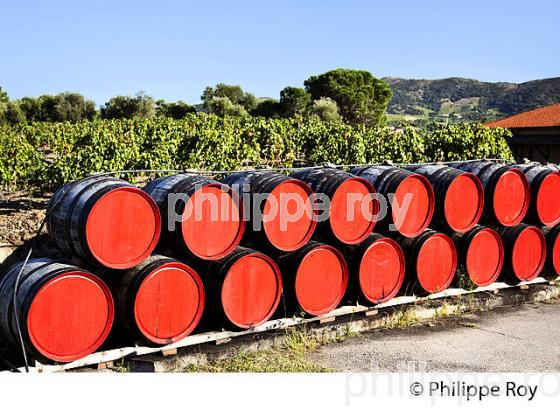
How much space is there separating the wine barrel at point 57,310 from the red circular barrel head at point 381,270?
3.10 meters

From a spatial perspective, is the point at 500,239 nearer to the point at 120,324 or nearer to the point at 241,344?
the point at 241,344

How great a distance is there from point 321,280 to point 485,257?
281 cm

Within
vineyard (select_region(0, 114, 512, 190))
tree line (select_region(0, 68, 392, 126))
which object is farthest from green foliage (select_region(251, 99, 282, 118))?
vineyard (select_region(0, 114, 512, 190))

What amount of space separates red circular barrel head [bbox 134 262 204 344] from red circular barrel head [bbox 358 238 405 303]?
2.17 m

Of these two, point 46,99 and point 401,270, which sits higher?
point 46,99

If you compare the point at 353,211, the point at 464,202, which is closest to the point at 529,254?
the point at 464,202

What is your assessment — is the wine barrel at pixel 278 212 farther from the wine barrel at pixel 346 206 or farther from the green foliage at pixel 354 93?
the green foliage at pixel 354 93

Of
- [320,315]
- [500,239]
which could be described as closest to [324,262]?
[320,315]

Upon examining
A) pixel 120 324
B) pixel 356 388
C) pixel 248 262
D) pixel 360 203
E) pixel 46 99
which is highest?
pixel 46 99

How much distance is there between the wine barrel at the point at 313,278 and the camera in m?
6.63

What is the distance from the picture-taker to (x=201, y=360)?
5.82 m

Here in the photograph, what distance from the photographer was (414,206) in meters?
7.48

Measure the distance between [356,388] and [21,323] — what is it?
9.50ft

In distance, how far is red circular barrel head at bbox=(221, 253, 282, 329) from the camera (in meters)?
6.14
